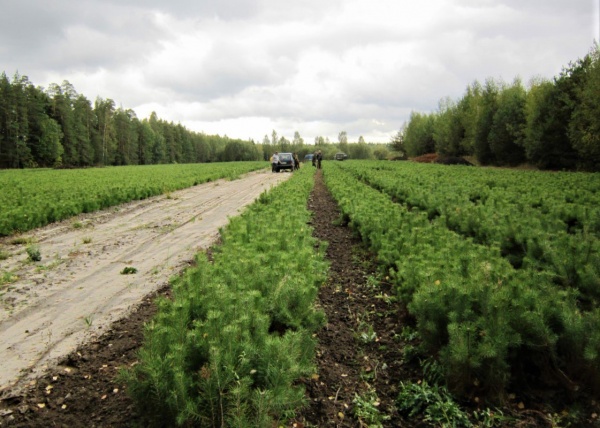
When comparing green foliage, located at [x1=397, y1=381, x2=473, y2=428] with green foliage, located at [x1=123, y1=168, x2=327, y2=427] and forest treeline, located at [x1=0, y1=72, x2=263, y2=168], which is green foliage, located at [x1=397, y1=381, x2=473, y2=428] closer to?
green foliage, located at [x1=123, y1=168, x2=327, y2=427]

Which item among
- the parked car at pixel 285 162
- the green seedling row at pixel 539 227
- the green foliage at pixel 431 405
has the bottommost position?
the green foliage at pixel 431 405

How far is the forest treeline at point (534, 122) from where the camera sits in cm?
2716

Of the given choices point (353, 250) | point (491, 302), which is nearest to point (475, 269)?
point (491, 302)

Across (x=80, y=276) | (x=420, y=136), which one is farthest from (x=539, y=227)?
(x=420, y=136)

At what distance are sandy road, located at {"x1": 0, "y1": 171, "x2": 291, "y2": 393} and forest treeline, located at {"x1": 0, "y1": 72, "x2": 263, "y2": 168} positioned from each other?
2239 inches

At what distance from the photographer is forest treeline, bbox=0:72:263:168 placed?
5778 centimetres

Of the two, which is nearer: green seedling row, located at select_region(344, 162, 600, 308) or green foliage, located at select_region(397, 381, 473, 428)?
green foliage, located at select_region(397, 381, 473, 428)

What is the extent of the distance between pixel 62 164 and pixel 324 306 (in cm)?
7165

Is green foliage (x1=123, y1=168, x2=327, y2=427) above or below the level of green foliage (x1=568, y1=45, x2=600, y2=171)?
below

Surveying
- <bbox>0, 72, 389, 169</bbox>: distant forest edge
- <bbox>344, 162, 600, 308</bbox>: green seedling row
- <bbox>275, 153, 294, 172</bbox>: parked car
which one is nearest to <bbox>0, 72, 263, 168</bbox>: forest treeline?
<bbox>0, 72, 389, 169</bbox>: distant forest edge

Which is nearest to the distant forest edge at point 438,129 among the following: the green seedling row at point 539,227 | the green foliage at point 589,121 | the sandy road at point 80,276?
the green foliage at point 589,121

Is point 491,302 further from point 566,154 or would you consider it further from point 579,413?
point 566,154

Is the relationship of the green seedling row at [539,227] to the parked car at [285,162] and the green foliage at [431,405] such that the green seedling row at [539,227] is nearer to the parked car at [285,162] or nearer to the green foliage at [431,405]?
the green foliage at [431,405]

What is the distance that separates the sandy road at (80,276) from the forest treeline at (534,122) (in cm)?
2666
